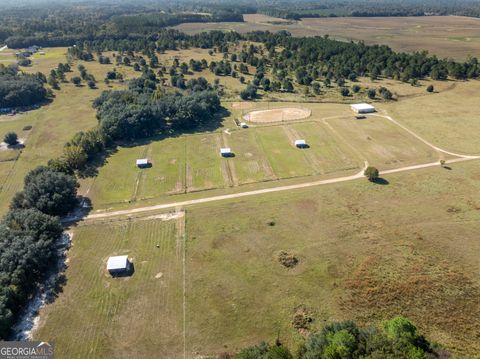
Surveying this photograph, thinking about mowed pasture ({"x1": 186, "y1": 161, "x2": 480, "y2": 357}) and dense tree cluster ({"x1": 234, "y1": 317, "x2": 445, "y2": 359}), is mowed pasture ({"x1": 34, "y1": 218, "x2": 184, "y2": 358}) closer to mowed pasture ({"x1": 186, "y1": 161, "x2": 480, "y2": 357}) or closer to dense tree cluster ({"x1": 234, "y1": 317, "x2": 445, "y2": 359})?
mowed pasture ({"x1": 186, "y1": 161, "x2": 480, "y2": 357})

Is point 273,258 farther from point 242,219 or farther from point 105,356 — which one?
point 105,356

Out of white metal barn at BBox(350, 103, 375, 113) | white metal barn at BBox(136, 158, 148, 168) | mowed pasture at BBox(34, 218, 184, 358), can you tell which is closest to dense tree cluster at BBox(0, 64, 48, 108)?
white metal barn at BBox(136, 158, 148, 168)

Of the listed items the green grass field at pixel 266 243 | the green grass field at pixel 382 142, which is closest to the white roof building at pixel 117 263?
the green grass field at pixel 266 243

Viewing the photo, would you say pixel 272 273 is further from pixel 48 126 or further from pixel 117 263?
pixel 48 126

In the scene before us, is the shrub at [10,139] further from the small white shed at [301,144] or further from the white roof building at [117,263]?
the small white shed at [301,144]

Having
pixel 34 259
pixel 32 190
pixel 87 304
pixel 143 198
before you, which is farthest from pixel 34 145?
pixel 87 304

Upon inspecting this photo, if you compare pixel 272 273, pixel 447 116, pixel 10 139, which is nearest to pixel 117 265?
pixel 272 273
